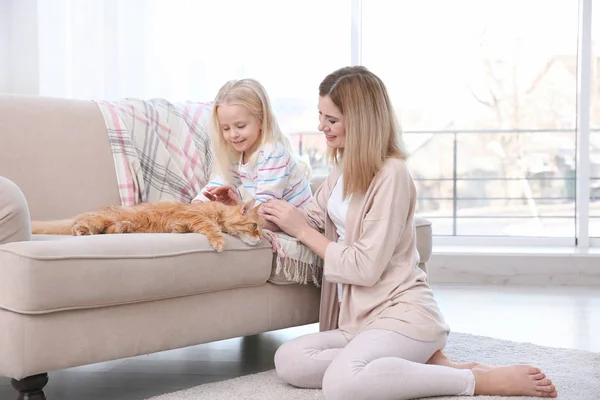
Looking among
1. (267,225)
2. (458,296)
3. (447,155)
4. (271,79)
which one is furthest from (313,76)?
(267,225)

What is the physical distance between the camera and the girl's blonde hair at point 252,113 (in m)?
2.43

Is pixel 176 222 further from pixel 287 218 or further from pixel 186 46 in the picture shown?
pixel 186 46

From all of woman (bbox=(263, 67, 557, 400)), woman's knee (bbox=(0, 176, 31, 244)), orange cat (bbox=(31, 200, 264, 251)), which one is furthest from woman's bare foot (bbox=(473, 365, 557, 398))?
woman's knee (bbox=(0, 176, 31, 244))

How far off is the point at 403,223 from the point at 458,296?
1.92m

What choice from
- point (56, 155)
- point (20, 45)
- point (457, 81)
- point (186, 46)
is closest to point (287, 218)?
point (56, 155)

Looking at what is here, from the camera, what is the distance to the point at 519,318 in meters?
3.34

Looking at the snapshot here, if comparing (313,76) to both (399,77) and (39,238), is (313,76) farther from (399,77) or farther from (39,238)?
(39,238)

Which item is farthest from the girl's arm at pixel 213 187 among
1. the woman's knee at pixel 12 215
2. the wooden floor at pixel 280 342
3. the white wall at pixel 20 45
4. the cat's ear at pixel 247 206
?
the white wall at pixel 20 45

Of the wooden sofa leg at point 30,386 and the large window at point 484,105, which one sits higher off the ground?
the large window at point 484,105

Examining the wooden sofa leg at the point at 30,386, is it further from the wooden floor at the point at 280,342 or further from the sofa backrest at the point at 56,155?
the sofa backrest at the point at 56,155

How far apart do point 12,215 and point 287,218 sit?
0.75 metres

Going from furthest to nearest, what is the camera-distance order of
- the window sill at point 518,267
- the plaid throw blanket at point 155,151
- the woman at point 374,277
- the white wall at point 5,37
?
the window sill at point 518,267 < the white wall at point 5,37 < the plaid throw blanket at point 155,151 < the woman at point 374,277

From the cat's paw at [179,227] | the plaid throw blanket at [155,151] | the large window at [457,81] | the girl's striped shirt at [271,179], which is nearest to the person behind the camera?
the cat's paw at [179,227]

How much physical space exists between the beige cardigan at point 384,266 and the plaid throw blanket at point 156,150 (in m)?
0.92
